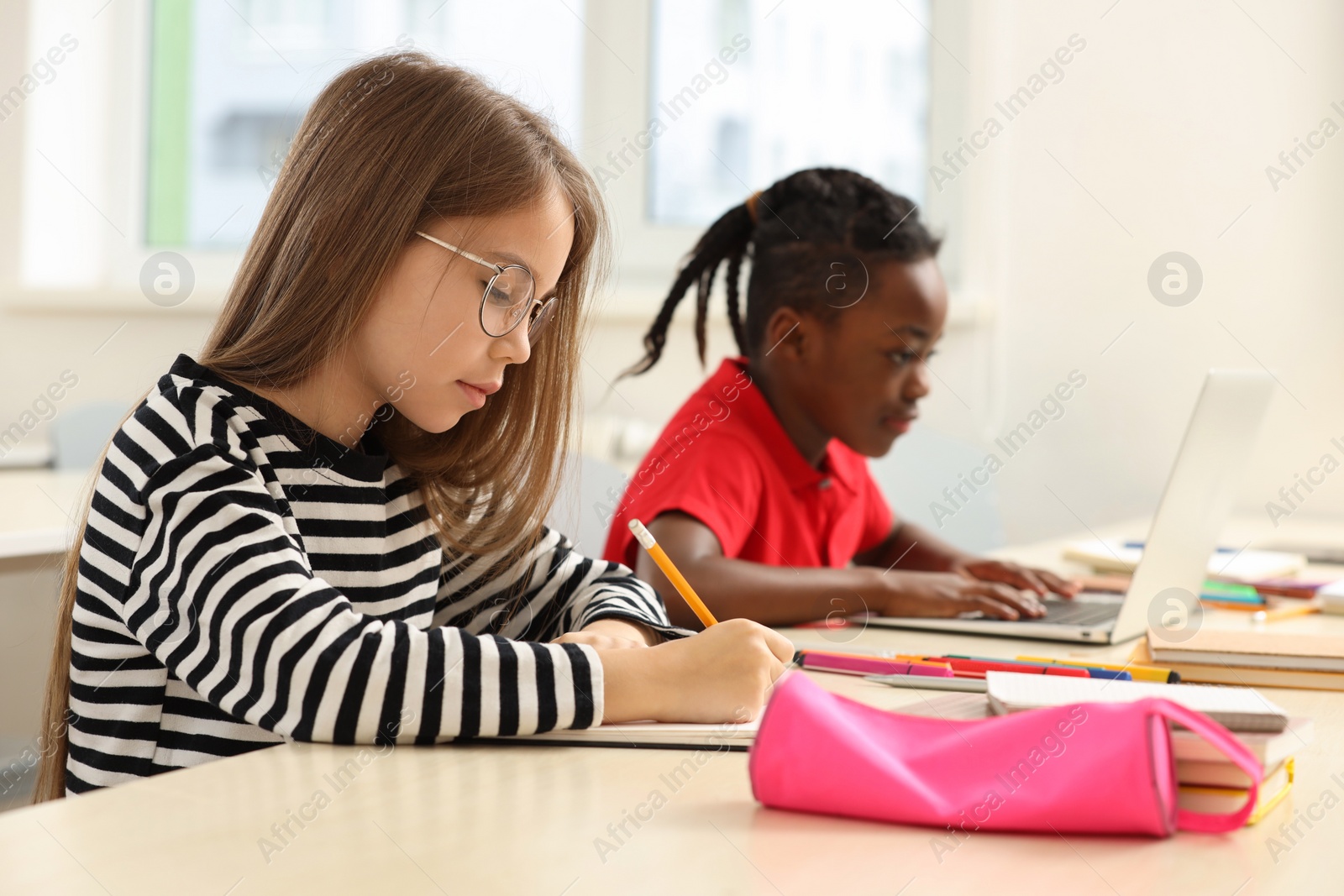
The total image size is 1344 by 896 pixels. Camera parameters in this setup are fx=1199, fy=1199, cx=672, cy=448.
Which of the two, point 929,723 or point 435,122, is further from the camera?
point 435,122

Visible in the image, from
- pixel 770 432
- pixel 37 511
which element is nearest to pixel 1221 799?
pixel 770 432

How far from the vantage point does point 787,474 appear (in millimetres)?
1408

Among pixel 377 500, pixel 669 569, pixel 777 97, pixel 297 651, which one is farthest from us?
pixel 777 97

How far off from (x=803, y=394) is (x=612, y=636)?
649mm

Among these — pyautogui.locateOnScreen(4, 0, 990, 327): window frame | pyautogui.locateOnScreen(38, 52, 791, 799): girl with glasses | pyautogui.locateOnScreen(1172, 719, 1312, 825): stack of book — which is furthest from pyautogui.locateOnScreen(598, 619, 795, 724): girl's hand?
pyautogui.locateOnScreen(4, 0, 990, 327): window frame

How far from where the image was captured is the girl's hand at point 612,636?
0.81 meters

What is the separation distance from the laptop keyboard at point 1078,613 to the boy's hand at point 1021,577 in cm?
2

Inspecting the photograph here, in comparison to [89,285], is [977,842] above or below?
above

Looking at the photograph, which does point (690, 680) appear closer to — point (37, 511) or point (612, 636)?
point (612, 636)

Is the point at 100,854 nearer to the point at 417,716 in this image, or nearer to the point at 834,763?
the point at 417,716

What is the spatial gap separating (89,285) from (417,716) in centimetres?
269

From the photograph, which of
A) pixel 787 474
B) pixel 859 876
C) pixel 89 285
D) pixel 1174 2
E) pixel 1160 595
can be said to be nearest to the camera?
pixel 859 876

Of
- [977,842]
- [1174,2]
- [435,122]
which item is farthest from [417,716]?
[1174,2]

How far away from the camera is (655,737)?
0.66m
